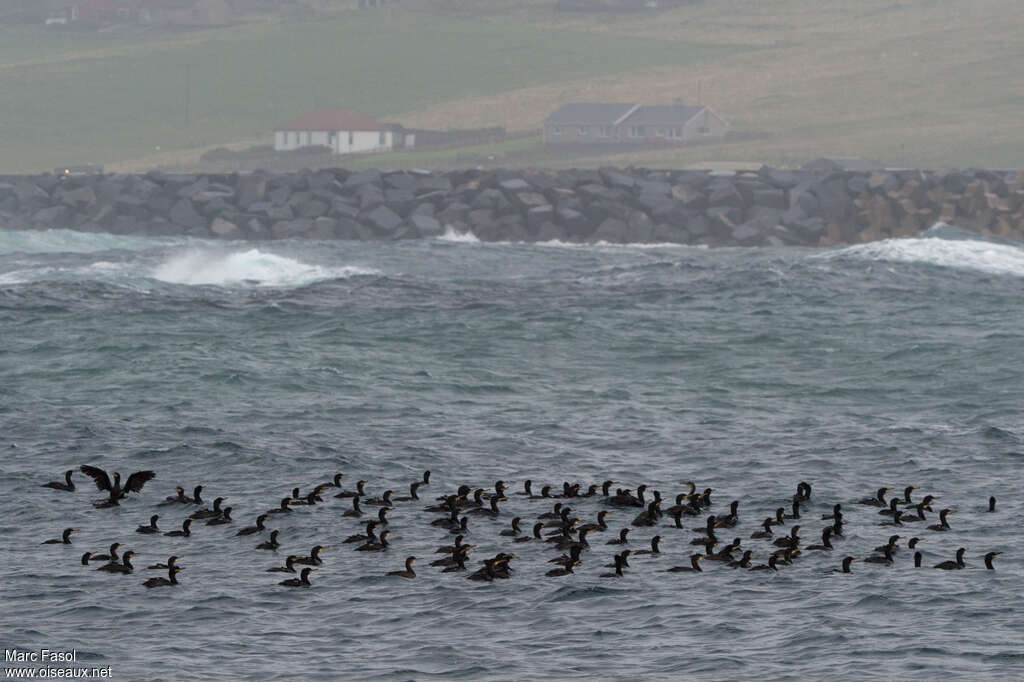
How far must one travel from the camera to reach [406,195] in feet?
273

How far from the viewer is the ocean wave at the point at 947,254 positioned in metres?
59.1

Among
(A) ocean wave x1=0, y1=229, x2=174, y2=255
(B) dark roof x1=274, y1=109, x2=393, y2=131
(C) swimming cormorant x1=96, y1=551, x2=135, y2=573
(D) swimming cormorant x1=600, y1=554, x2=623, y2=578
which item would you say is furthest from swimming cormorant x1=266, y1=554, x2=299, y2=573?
(B) dark roof x1=274, y1=109, x2=393, y2=131

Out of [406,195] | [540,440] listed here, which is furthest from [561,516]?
[406,195]

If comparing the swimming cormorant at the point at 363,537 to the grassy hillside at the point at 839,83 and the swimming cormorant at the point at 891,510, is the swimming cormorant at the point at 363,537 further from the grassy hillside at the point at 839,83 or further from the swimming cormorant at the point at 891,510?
the grassy hillside at the point at 839,83

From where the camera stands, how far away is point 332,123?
460 feet

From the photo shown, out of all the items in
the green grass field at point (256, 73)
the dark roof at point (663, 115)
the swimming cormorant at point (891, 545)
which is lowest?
the swimming cormorant at point (891, 545)

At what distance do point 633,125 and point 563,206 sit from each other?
2311 inches

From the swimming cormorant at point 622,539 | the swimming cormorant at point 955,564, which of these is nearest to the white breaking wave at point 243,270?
the swimming cormorant at point 622,539

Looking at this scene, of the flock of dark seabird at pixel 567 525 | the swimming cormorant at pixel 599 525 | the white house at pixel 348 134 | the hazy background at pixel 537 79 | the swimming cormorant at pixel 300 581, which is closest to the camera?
the swimming cormorant at pixel 300 581

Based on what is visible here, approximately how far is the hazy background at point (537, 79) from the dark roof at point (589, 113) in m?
3.27

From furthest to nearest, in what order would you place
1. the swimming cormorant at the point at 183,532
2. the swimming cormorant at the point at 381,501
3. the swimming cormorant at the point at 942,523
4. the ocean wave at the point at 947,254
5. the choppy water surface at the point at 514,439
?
the ocean wave at the point at 947,254
the swimming cormorant at the point at 381,501
the swimming cormorant at the point at 942,523
the swimming cormorant at the point at 183,532
the choppy water surface at the point at 514,439

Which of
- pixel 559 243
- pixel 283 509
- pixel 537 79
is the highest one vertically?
pixel 537 79

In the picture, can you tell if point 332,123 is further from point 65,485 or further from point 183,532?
point 183,532

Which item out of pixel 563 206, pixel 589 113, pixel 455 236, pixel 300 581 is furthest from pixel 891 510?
pixel 589 113
